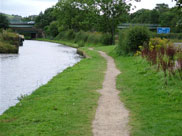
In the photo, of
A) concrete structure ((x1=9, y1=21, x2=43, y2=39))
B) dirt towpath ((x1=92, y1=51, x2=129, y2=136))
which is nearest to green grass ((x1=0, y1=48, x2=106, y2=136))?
dirt towpath ((x1=92, y1=51, x2=129, y2=136))

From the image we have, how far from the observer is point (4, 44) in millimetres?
36812

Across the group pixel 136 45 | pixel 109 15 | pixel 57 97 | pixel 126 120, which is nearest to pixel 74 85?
pixel 57 97

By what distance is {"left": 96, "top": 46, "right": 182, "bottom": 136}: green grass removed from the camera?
7.11m

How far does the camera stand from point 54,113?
8.41 meters

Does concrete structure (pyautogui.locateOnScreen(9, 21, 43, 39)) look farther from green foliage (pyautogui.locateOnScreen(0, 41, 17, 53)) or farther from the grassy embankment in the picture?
green foliage (pyautogui.locateOnScreen(0, 41, 17, 53))

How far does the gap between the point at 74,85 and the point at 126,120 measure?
5.26 metres

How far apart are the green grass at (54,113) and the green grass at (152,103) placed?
1068 millimetres

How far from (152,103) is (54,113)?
9.59 ft

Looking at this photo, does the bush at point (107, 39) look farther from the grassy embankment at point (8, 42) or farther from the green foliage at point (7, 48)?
the green foliage at point (7, 48)

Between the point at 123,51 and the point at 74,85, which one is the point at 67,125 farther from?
the point at 123,51

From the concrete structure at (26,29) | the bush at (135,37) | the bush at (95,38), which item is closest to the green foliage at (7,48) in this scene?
the bush at (95,38)

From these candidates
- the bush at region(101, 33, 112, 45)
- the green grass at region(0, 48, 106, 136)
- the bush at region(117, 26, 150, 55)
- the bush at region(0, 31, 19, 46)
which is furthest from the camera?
the bush at region(101, 33, 112, 45)

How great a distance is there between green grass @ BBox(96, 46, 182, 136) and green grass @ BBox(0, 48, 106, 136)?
107 cm

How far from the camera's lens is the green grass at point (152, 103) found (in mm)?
7109
